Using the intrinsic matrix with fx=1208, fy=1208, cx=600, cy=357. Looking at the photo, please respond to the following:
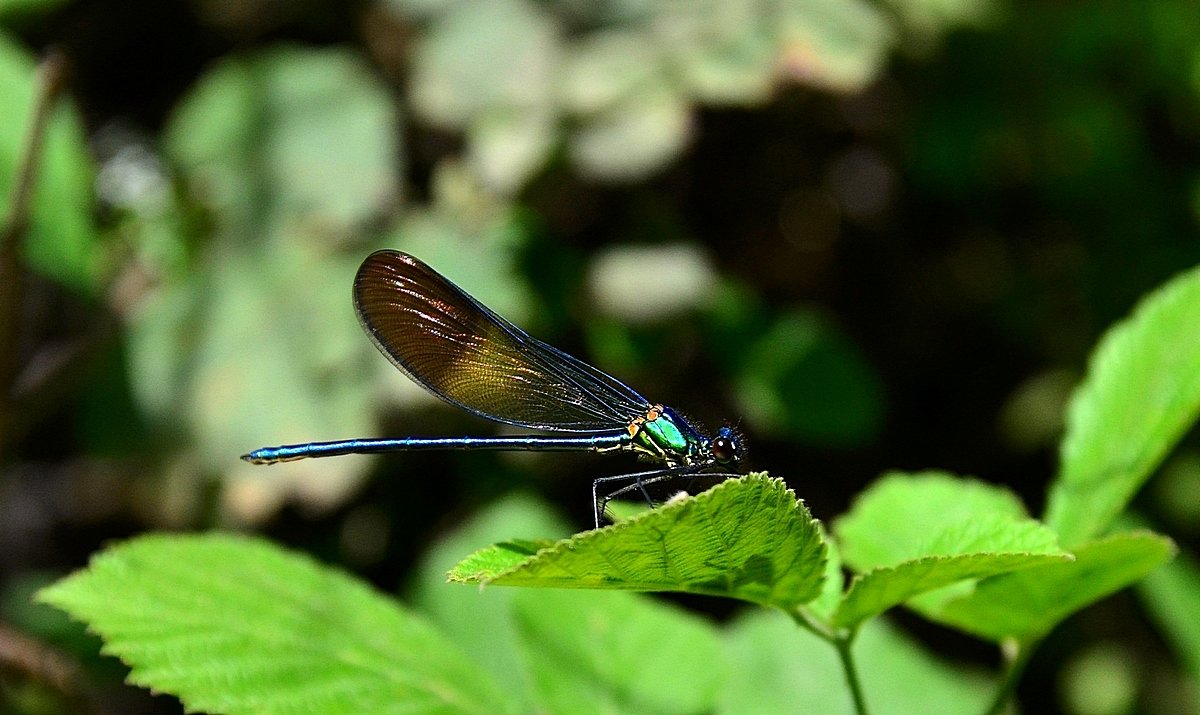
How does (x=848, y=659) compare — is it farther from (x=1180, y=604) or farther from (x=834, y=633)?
(x=1180, y=604)

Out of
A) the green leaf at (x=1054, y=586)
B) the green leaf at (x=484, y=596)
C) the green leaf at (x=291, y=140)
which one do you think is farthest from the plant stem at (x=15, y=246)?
the green leaf at (x=1054, y=586)

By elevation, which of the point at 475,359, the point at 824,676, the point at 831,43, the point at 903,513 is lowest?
the point at 824,676

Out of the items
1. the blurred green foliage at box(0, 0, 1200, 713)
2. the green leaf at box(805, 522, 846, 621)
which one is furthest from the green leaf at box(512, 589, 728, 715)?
the blurred green foliage at box(0, 0, 1200, 713)

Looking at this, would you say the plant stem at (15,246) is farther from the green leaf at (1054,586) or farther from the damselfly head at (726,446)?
the green leaf at (1054,586)

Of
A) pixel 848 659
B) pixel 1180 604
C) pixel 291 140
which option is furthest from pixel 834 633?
pixel 291 140

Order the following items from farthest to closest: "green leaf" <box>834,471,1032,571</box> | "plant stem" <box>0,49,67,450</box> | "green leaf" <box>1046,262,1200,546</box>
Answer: "plant stem" <box>0,49,67,450</box> < "green leaf" <box>834,471,1032,571</box> < "green leaf" <box>1046,262,1200,546</box>

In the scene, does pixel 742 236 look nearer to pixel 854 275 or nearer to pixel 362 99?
pixel 854 275

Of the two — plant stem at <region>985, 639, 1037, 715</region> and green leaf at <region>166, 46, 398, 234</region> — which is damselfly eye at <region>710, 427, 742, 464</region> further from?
green leaf at <region>166, 46, 398, 234</region>
